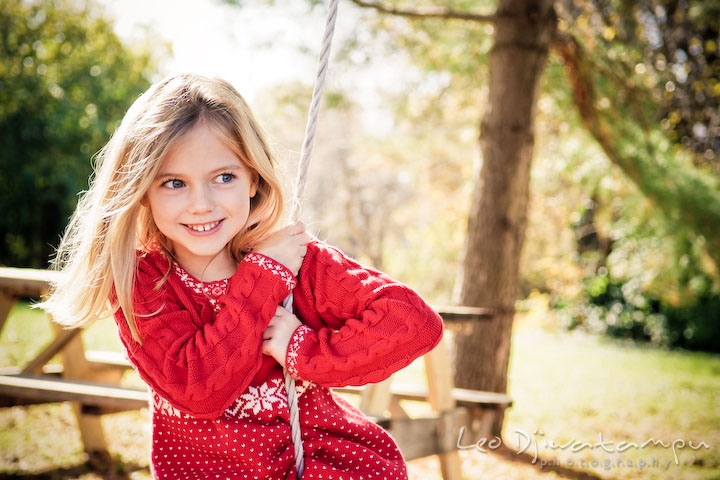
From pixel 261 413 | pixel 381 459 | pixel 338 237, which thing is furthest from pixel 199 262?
pixel 338 237

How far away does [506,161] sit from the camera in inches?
167

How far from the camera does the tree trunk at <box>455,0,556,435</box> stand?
4223mm

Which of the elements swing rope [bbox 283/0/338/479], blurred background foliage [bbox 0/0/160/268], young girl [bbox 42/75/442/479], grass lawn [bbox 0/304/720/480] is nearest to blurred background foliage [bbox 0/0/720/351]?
Answer: blurred background foliage [bbox 0/0/160/268]

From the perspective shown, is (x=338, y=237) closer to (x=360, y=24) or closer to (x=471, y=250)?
(x=360, y=24)

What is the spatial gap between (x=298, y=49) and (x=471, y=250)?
321cm

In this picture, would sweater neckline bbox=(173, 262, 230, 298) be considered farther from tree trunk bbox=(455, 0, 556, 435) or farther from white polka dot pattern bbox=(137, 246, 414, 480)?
tree trunk bbox=(455, 0, 556, 435)

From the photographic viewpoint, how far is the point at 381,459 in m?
1.52

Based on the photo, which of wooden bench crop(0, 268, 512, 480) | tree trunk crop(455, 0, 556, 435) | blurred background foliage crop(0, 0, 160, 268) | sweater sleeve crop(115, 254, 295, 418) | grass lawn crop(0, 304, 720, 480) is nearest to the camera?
sweater sleeve crop(115, 254, 295, 418)

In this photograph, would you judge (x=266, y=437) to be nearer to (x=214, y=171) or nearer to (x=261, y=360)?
(x=261, y=360)

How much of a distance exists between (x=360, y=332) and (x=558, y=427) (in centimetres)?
421

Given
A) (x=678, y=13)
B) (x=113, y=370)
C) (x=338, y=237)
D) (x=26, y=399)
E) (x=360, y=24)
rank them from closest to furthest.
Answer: (x=26, y=399) → (x=113, y=370) → (x=360, y=24) → (x=678, y=13) → (x=338, y=237)

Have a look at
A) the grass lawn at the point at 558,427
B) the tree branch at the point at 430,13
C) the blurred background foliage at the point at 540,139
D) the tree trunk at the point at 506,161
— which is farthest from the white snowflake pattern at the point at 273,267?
the tree branch at the point at 430,13

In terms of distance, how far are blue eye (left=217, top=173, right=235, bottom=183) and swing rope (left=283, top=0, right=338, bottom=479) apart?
156mm

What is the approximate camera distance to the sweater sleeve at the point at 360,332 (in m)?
1.44
